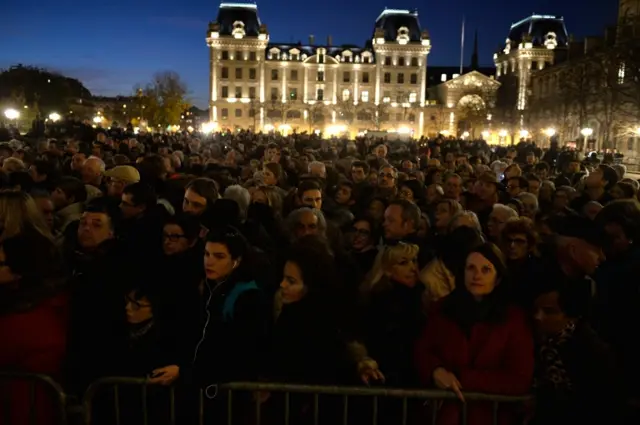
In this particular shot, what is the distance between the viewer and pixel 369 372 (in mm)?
3877

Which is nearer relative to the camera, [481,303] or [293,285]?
[481,303]

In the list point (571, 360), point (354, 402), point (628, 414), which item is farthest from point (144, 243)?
point (628, 414)

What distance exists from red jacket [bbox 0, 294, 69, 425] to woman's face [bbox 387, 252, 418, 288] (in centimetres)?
233

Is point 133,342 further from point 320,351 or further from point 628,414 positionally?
point 628,414

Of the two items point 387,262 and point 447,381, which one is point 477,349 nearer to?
point 447,381

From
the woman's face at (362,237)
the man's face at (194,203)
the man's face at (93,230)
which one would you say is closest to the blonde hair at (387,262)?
the woman's face at (362,237)

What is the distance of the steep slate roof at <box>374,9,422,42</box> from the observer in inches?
3780

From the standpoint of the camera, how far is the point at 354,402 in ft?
13.2

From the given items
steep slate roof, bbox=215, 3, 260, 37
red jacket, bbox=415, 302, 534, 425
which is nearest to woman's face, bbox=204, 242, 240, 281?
red jacket, bbox=415, 302, 534, 425

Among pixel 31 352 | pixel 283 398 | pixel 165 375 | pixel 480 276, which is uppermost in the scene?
pixel 480 276

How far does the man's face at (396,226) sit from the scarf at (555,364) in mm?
2546

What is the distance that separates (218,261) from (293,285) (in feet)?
Answer: 1.75

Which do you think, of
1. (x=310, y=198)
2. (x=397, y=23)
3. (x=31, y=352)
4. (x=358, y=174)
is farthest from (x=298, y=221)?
(x=397, y=23)

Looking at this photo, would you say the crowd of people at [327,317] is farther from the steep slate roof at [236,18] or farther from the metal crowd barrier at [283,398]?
the steep slate roof at [236,18]
